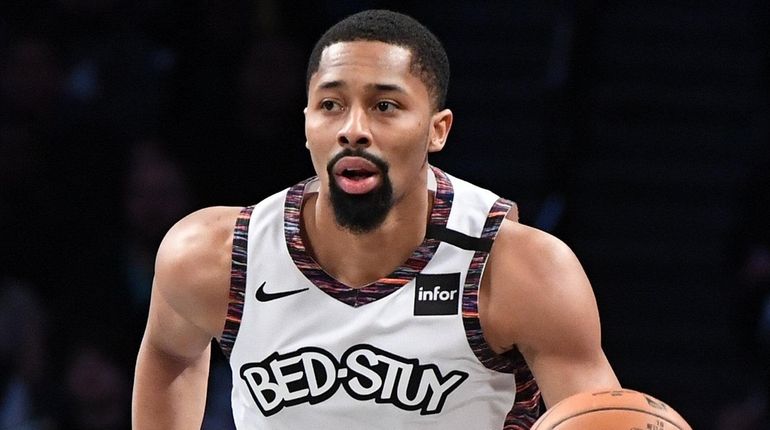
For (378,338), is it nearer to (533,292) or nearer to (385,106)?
(533,292)

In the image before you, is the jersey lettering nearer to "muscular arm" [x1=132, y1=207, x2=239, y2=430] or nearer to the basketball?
"muscular arm" [x1=132, y1=207, x2=239, y2=430]

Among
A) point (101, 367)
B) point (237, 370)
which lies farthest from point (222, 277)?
point (101, 367)

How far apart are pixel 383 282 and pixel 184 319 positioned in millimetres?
562

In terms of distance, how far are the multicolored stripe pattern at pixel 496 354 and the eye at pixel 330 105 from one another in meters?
0.47

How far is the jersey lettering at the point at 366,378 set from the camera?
326 cm

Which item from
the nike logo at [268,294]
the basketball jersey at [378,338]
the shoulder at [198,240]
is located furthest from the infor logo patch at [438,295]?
the shoulder at [198,240]

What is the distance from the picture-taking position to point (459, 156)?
6.94 metres

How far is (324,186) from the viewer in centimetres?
328

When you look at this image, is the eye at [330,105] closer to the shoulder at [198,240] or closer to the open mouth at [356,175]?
the open mouth at [356,175]

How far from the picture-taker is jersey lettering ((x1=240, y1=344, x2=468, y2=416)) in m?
3.26

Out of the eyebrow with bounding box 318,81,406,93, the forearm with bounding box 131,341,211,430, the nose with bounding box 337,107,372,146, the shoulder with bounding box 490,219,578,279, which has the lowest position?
the forearm with bounding box 131,341,211,430

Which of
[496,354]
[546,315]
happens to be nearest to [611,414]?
[546,315]

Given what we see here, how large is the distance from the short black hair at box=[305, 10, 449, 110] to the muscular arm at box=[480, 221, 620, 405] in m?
0.43

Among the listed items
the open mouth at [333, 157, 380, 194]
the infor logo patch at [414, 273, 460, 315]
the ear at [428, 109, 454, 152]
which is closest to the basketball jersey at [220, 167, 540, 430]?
the infor logo patch at [414, 273, 460, 315]
